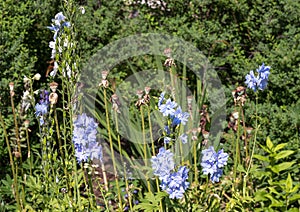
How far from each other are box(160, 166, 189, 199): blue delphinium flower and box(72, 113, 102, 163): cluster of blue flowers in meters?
0.36

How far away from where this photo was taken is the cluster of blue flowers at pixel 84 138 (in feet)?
7.74

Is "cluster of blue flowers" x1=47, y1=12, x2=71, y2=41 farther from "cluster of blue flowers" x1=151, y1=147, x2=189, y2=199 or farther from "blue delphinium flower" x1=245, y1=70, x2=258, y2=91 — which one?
"blue delphinium flower" x1=245, y1=70, x2=258, y2=91

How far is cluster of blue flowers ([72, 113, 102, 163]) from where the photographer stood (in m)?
2.36

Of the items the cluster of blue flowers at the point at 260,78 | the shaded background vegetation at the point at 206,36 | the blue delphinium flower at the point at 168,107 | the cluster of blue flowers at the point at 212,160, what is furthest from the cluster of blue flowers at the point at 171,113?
the shaded background vegetation at the point at 206,36

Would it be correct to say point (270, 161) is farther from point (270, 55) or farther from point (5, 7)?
point (5, 7)

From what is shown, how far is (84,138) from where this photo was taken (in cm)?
238

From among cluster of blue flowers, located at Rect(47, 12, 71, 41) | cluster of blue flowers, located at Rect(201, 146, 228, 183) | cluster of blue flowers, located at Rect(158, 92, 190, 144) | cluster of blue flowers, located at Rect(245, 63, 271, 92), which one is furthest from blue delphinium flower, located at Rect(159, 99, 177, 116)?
cluster of blue flowers, located at Rect(245, 63, 271, 92)

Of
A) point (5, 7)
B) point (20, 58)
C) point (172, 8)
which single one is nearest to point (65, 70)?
point (20, 58)

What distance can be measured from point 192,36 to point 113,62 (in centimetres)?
67

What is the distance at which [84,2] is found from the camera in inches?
181

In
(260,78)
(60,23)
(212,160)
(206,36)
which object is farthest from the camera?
(206,36)

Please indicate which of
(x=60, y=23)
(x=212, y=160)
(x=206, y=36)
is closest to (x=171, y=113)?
(x=212, y=160)

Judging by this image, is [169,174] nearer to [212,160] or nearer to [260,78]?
[212,160]

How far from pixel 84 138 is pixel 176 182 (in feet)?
1.54
